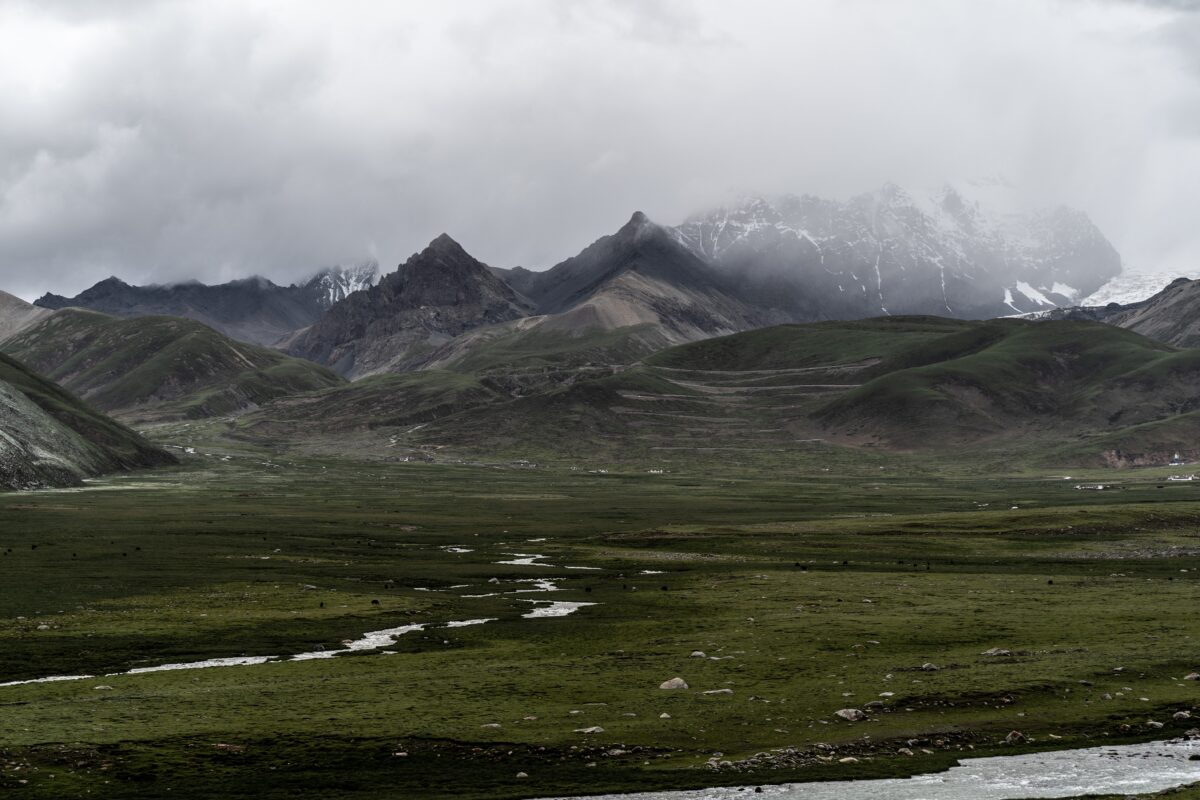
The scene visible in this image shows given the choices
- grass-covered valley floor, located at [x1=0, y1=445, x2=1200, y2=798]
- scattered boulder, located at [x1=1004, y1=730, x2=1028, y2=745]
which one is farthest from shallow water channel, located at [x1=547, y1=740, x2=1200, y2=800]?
scattered boulder, located at [x1=1004, y1=730, x2=1028, y2=745]

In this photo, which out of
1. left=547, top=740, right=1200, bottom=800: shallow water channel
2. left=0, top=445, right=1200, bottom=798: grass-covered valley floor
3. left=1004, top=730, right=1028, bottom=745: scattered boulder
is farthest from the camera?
left=1004, top=730, right=1028, bottom=745: scattered boulder

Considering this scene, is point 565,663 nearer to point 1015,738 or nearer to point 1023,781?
point 1015,738

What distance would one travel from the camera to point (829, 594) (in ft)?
279

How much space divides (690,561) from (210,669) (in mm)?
66883

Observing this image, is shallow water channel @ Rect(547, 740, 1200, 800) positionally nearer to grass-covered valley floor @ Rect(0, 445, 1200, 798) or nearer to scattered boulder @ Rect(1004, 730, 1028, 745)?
grass-covered valley floor @ Rect(0, 445, 1200, 798)

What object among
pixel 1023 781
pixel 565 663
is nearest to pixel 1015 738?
pixel 1023 781

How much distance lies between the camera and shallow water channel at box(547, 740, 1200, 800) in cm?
3606

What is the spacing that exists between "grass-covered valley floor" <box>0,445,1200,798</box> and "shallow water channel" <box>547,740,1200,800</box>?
886mm

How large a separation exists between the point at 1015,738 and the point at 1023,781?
4.66 metres

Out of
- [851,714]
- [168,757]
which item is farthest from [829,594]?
[168,757]

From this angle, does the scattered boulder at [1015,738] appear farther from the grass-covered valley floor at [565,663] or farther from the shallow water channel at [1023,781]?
the shallow water channel at [1023,781]

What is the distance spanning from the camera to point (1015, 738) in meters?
42.1

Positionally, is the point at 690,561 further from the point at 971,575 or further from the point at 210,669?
the point at 210,669

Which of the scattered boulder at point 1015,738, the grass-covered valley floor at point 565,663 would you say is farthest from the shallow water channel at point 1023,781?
the scattered boulder at point 1015,738
